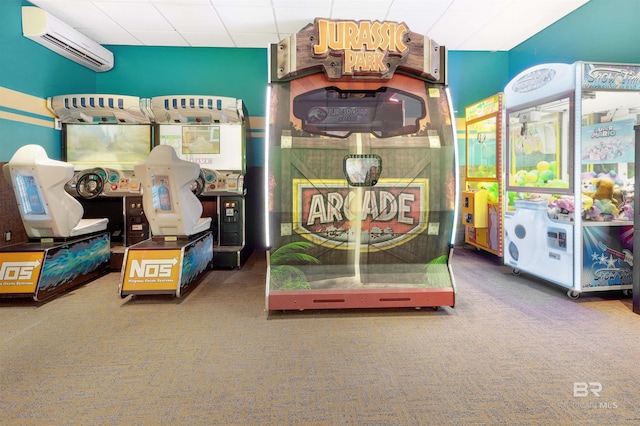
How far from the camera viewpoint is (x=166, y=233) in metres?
3.62

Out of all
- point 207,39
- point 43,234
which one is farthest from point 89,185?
point 207,39

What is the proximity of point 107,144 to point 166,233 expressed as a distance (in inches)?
74.4

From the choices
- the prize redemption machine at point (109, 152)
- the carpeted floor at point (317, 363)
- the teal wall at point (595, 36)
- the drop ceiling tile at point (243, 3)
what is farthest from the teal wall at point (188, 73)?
the teal wall at point (595, 36)

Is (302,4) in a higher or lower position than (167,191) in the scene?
higher

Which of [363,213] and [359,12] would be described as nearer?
[363,213]

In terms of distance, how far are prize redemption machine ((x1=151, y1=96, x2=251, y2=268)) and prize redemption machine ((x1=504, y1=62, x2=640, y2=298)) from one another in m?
3.23

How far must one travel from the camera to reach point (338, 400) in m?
1.70

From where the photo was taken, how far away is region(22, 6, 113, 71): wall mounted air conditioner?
398cm

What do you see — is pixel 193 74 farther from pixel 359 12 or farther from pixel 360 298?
pixel 360 298

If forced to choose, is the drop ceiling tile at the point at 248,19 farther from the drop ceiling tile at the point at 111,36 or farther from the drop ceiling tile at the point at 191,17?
the drop ceiling tile at the point at 111,36

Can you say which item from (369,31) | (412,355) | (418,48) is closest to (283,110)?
(369,31)

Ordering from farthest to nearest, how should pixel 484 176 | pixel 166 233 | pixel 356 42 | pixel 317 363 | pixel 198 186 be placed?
pixel 484 176, pixel 198 186, pixel 166 233, pixel 356 42, pixel 317 363

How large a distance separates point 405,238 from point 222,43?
4.14m

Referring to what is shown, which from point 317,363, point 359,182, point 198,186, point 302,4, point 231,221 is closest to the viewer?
point 317,363
